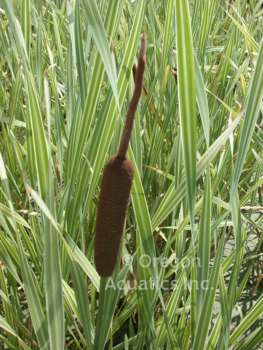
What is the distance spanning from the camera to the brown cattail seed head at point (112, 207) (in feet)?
1.00

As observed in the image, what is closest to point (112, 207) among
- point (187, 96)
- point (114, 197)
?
point (114, 197)

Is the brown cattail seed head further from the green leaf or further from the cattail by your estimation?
the green leaf

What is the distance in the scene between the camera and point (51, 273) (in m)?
0.46

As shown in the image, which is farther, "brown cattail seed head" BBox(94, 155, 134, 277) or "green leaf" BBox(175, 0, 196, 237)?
"green leaf" BBox(175, 0, 196, 237)

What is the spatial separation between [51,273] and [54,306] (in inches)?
1.8

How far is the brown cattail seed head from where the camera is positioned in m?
0.30

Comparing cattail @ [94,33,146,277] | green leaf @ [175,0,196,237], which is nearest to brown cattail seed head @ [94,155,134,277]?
cattail @ [94,33,146,277]

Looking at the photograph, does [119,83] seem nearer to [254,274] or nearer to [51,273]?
[51,273]

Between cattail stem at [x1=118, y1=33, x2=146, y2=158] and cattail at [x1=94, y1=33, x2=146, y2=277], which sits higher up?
cattail stem at [x1=118, y1=33, x2=146, y2=158]

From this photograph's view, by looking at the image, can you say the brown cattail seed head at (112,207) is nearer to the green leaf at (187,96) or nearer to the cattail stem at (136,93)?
the cattail stem at (136,93)

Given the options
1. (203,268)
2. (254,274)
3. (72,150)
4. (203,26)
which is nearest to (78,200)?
(72,150)

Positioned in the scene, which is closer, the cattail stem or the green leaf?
the cattail stem

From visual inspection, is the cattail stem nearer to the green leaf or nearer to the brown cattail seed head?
the brown cattail seed head

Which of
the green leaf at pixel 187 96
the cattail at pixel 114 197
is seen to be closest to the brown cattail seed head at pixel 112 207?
Result: the cattail at pixel 114 197
